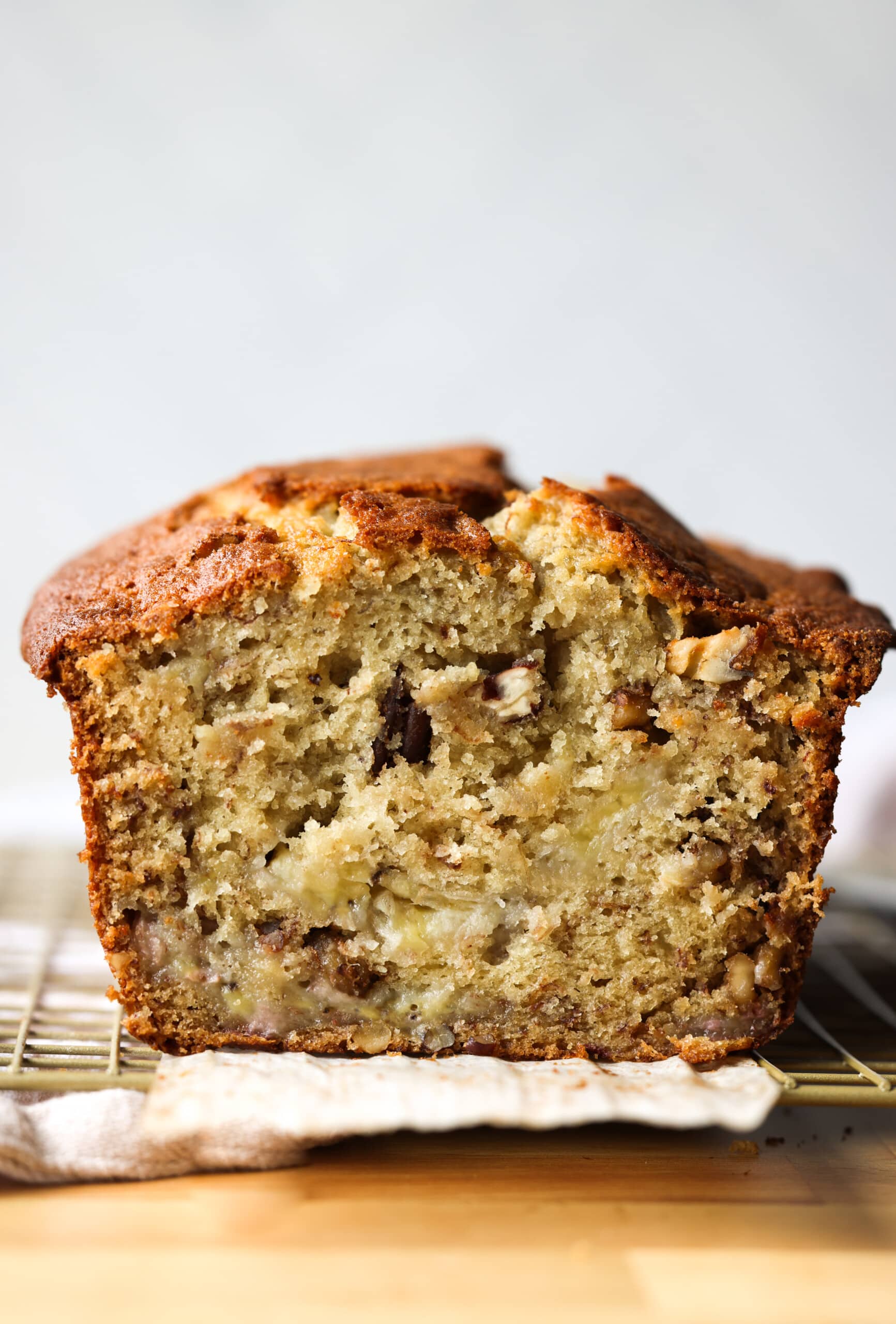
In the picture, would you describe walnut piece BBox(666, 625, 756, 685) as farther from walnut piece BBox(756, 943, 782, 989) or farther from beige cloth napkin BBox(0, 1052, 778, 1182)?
beige cloth napkin BBox(0, 1052, 778, 1182)

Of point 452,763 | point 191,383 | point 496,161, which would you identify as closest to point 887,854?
point 452,763

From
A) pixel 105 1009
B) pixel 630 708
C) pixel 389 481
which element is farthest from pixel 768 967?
pixel 105 1009

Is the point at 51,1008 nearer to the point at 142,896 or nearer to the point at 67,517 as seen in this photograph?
the point at 142,896

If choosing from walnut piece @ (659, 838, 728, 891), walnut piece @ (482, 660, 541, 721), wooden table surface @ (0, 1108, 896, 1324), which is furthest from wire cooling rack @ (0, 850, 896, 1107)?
walnut piece @ (482, 660, 541, 721)

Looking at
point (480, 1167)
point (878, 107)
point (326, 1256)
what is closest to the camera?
point (326, 1256)

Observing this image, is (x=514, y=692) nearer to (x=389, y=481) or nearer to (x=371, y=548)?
(x=371, y=548)

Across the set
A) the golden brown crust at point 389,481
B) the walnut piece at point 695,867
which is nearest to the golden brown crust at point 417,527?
the golden brown crust at point 389,481

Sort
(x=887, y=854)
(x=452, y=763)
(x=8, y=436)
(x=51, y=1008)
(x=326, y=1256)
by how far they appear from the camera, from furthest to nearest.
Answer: (x=8, y=436) < (x=887, y=854) < (x=51, y=1008) < (x=452, y=763) < (x=326, y=1256)
